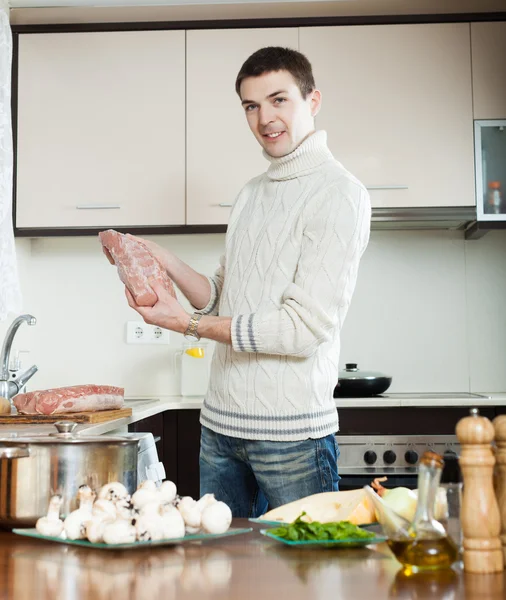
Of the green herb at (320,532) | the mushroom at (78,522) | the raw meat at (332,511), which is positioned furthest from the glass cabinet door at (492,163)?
the mushroom at (78,522)

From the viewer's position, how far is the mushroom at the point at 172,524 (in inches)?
34.6

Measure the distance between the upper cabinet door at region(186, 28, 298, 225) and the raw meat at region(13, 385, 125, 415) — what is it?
1.00m

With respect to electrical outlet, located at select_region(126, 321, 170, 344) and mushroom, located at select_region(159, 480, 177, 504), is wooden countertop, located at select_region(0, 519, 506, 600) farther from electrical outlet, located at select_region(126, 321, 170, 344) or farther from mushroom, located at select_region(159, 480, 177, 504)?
electrical outlet, located at select_region(126, 321, 170, 344)

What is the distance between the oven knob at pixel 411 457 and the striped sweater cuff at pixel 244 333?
1273 mm

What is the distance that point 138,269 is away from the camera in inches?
66.3

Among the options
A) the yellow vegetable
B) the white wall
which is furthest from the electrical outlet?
the yellow vegetable

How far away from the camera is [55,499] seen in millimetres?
957

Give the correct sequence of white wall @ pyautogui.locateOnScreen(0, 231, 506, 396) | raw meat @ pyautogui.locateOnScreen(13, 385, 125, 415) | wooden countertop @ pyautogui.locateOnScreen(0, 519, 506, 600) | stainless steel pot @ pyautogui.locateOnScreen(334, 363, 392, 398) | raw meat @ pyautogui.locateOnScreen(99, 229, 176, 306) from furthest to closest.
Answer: white wall @ pyautogui.locateOnScreen(0, 231, 506, 396) → stainless steel pot @ pyautogui.locateOnScreen(334, 363, 392, 398) → raw meat @ pyautogui.locateOnScreen(13, 385, 125, 415) → raw meat @ pyautogui.locateOnScreen(99, 229, 176, 306) → wooden countertop @ pyautogui.locateOnScreen(0, 519, 506, 600)

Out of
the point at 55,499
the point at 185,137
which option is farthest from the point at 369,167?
the point at 55,499

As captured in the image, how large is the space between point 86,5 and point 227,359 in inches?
77.2

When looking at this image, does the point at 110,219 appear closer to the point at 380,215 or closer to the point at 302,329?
the point at 380,215

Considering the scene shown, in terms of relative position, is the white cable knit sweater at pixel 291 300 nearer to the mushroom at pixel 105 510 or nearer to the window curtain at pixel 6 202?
the mushroom at pixel 105 510

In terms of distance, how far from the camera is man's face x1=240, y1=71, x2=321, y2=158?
178 cm

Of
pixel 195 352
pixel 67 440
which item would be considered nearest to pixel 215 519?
pixel 67 440
